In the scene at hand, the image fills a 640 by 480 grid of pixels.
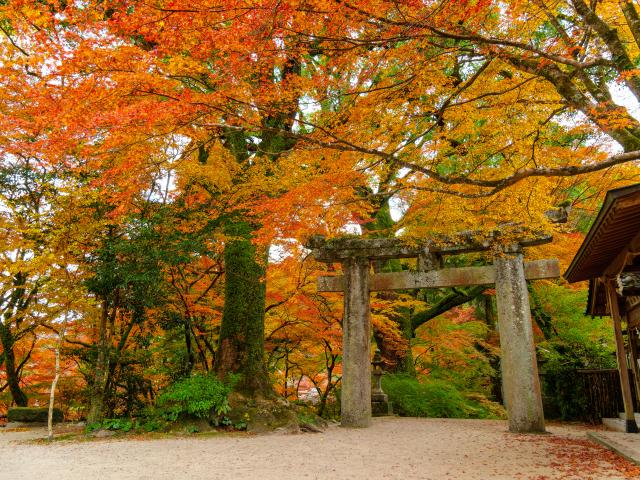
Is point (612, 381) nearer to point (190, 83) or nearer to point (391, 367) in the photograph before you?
point (391, 367)

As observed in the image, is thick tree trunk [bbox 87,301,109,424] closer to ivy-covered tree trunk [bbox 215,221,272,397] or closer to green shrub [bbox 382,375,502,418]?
ivy-covered tree trunk [bbox 215,221,272,397]

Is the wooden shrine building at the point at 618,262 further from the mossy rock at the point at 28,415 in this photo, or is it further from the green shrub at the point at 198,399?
the mossy rock at the point at 28,415

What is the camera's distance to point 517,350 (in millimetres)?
8328

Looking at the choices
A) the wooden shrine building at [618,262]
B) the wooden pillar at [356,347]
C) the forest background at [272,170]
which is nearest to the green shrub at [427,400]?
the forest background at [272,170]

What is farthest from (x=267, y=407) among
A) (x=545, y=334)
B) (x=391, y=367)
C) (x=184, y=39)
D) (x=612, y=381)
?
(x=545, y=334)

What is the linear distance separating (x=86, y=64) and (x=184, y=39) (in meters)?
1.67

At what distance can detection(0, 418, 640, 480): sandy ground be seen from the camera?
4.73 metres

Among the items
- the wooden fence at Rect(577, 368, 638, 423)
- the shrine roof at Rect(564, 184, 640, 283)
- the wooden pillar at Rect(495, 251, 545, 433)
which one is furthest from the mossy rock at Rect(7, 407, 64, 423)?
the wooden fence at Rect(577, 368, 638, 423)

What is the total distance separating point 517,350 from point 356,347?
10.5 feet

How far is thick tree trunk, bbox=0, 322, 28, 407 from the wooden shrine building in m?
13.3

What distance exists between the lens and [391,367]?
13.2 m

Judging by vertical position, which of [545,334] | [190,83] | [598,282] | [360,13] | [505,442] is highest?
[190,83]

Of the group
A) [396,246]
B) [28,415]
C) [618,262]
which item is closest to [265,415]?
[396,246]

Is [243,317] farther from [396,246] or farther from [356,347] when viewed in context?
[396,246]
